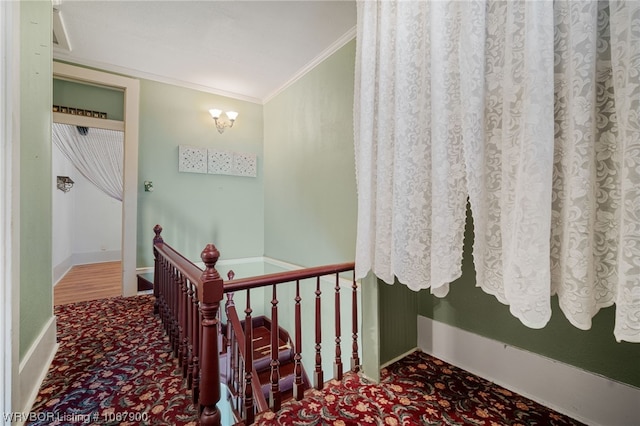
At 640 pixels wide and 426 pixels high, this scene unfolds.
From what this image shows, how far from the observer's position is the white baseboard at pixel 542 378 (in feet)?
4.07

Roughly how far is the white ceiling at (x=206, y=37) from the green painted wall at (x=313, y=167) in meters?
0.27

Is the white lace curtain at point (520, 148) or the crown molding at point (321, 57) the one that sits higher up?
the crown molding at point (321, 57)

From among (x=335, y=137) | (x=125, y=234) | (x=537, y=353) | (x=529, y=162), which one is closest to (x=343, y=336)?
(x=537, y=353)

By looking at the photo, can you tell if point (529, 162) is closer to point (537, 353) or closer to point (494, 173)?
point (494, 173)

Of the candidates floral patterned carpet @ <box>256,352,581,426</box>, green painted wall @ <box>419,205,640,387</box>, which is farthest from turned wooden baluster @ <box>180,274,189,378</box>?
green painted wall @ <box>419,205,640,387</box>

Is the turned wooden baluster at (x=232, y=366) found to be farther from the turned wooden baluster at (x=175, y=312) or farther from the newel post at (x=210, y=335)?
the newel post at (x=210, y=335)

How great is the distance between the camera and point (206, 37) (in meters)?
2.50

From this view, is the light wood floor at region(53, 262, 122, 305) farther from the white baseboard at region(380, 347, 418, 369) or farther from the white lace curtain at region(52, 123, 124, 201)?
the white baseboard at region(380, 347, 418, 369)

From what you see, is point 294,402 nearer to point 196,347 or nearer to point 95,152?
point 196,347

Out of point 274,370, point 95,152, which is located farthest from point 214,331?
point 95,152

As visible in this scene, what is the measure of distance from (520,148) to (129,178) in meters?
3.60

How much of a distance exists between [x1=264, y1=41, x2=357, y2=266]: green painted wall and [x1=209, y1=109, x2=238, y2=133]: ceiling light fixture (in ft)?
1.62

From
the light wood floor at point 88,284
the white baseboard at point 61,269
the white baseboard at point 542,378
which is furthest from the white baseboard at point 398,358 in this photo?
the white baseboard at point 61,269

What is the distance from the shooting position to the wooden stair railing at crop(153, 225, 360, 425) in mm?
1255
